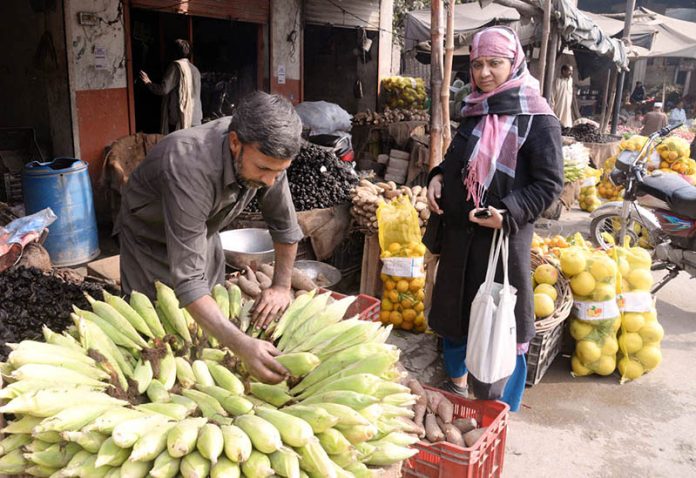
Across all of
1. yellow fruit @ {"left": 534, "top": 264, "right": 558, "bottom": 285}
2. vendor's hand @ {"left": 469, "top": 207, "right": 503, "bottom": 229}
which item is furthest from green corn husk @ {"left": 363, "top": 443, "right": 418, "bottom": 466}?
yellow fruit @ {"left": 534, "top": 264, "right": 558, "bottom": 285}

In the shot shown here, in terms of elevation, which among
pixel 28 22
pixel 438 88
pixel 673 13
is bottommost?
pixel 438 88

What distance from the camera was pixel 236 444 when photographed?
55.0 inches

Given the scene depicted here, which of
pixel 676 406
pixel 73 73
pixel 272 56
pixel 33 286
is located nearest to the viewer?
pixel 33 286

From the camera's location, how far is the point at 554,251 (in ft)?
15.2

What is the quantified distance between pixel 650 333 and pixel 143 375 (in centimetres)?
361

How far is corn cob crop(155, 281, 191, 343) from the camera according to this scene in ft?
6.66

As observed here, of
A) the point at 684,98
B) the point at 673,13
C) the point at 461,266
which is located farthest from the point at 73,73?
the point at 673,13

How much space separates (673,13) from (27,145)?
97.2 ft

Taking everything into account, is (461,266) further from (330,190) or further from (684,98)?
(684,98)

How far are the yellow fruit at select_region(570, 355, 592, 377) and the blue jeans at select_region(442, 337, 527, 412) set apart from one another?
0.83m

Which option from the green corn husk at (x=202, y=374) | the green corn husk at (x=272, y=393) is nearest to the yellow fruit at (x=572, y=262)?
the green corn husk at (x=272, y=393)

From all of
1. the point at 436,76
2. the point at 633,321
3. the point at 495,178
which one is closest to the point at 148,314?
the point at 495,178

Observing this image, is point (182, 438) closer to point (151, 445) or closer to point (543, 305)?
point (151, 445)

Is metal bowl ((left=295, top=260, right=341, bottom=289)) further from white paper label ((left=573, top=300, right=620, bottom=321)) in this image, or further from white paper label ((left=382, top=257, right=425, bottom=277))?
white paper label ((left=573, top=300, right=620, bottom=321))
